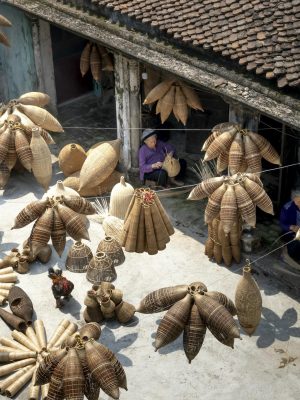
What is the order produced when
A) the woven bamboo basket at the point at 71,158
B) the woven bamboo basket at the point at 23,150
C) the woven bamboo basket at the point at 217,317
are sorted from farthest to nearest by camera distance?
the woven bamboo basket at the point at 71,158, the woven bamboo basket at the point at 23,150, the woven bamboo basket at the point at 217,317

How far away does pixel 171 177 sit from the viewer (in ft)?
51.4

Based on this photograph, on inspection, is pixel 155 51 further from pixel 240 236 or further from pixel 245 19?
pixel 240 236

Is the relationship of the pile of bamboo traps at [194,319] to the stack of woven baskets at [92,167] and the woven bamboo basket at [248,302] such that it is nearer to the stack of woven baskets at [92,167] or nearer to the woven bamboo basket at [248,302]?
the woven bamboo basket at [248,302]

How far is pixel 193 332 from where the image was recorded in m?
9.65

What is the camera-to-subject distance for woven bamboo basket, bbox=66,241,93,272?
13305mm

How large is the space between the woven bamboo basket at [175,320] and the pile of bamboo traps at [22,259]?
4.31 m

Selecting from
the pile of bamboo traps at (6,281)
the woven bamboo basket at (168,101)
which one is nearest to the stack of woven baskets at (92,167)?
→ the woven bamboo basket at (168,101)

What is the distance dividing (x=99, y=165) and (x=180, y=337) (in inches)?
192

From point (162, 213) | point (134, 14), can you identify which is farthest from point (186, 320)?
point (134, 14)

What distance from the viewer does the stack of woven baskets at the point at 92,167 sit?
15312 millimetres

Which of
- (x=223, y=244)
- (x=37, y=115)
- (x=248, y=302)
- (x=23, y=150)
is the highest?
(x=37, y=115)

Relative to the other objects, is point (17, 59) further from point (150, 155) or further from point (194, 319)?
point (194, 319)

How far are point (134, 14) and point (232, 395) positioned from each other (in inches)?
307

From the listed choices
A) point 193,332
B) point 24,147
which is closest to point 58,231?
point 193,332
